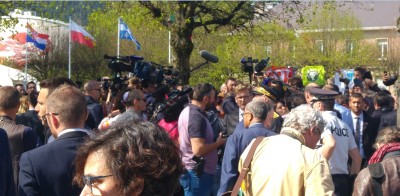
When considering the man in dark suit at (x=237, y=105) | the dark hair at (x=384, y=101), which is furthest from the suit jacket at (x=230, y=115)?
the dark hair at (x=384, y=101)

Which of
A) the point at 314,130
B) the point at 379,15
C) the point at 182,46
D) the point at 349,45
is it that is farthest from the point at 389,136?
the point at 379,15

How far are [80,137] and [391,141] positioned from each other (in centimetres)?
233

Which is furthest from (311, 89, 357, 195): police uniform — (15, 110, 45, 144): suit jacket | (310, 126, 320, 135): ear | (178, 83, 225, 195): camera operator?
(15, 110, 45, 144): suit jacket

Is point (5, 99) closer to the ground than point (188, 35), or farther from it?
closer to the ground

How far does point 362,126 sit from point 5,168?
23.5ft

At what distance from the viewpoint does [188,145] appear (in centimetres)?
862

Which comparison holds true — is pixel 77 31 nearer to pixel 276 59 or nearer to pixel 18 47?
pixel 18 47

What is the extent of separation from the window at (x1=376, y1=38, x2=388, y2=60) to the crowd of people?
138ft

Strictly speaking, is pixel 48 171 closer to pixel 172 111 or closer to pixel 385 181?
pixel 385 181

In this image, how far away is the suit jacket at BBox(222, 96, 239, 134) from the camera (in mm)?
10258

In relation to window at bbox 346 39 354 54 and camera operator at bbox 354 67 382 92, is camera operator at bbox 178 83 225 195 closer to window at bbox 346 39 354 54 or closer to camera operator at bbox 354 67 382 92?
camera operator at bbox 354 67 382 92

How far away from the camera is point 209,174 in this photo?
875 centimetres

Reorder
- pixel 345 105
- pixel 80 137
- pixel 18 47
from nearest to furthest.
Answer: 1. pixel 80 137
2. pixel 345 105
3. pixel 18 47

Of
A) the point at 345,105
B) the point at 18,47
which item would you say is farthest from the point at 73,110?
the point at 18,47
